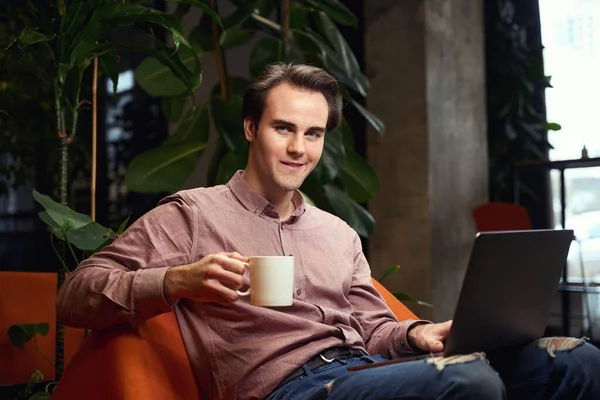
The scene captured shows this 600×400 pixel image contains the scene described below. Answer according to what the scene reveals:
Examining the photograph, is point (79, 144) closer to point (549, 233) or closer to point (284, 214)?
point (284, 214)

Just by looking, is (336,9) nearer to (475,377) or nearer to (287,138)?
(287,138)

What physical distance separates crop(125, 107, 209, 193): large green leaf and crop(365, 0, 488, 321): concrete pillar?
4.59 ft

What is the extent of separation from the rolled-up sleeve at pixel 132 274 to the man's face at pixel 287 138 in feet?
0.69

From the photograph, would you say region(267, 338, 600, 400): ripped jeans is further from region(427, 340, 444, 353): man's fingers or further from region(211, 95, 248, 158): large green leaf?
region(211, 95, 248, 158): large green leaf

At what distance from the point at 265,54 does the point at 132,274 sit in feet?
5.44

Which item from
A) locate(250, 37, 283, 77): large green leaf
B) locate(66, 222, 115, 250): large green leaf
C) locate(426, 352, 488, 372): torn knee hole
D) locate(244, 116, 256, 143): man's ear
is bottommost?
locate(426, 352, 488, 372): torn knee hole

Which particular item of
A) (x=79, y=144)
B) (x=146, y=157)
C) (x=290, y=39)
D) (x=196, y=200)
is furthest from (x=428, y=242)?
(x=196, y=200)

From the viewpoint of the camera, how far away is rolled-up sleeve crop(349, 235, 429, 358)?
6.23 feet

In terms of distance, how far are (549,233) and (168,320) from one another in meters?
0.80

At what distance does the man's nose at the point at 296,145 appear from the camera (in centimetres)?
190

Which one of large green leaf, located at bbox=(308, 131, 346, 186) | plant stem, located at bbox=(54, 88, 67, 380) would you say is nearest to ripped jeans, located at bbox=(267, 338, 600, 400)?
plant stem, located at bbox=(54, 88, 67, 380)

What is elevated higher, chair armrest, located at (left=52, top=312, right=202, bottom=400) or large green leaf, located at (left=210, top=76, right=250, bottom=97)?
large green leaf, located at (left=210, top=76, right=250, bottom=97)

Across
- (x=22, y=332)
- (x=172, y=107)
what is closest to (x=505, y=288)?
(x=22, y=332)

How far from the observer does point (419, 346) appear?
6.01ft
